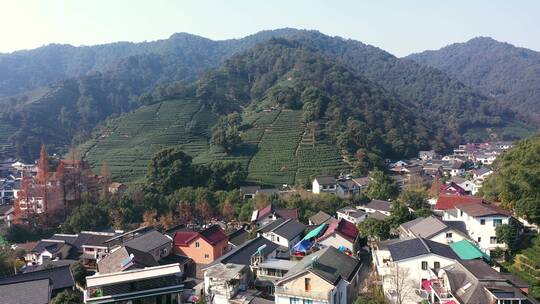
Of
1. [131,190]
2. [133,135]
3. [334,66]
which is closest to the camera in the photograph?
[131,190]

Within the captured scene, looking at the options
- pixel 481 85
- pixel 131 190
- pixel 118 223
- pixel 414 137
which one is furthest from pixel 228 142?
pixel 481 85

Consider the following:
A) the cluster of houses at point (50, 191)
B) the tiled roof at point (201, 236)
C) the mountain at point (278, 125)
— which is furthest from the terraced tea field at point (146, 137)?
the tiled roof at point (201, 236)

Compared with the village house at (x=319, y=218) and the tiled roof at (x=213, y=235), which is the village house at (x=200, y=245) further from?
the village house at (x=319, y=218)

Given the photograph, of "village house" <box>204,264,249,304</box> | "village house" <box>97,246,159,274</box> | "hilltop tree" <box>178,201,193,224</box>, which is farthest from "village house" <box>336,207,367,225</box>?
"village house" <box>97,246,159,274</box>

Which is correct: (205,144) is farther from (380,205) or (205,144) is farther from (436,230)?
(436,230)

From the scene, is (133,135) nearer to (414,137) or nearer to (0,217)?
(0,217)
